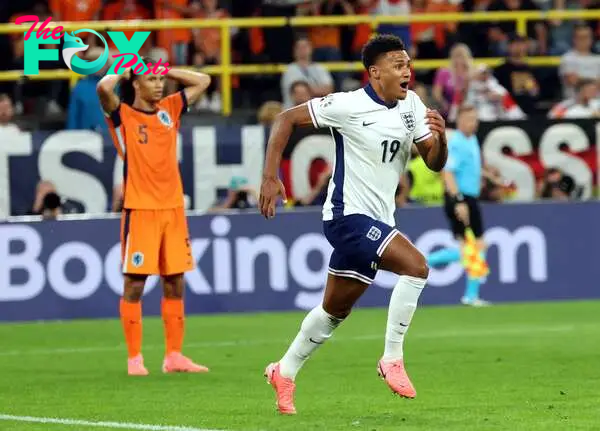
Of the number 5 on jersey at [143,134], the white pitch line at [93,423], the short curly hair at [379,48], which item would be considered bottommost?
the white pitch line at [93,423]

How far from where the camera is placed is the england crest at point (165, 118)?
12492 millimetres

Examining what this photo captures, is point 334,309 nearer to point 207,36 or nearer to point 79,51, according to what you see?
point 79,51

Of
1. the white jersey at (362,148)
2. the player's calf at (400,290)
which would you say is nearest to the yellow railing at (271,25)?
the white jersey at (362,148)

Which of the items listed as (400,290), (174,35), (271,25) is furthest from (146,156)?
(174,35)

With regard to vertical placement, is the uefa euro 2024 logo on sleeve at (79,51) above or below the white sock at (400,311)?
above

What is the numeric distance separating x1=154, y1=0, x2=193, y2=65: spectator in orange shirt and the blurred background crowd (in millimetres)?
13

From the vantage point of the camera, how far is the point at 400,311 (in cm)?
932

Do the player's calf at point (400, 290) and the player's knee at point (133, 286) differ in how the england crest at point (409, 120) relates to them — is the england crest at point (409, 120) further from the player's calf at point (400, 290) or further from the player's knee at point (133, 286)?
the player's knee at point (133, 286)

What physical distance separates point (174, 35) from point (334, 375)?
931 cm

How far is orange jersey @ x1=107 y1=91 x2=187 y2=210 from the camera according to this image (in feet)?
40.7

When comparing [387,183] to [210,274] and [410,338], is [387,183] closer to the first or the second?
[410,338]

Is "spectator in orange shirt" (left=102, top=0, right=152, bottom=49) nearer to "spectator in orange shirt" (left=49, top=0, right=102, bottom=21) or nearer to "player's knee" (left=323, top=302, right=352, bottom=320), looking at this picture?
"spectator in orange shirt" (left=49, top=0, right=102, bottom=21)

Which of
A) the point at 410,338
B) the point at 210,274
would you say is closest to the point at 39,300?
the point at 210,274

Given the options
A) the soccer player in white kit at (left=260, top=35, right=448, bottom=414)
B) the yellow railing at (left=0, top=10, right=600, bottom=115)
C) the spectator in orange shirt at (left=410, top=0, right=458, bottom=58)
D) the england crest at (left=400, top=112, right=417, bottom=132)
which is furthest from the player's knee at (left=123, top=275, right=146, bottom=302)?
the spectator in orange shirt at (left=410, top=0, right=458, bottom=58)
